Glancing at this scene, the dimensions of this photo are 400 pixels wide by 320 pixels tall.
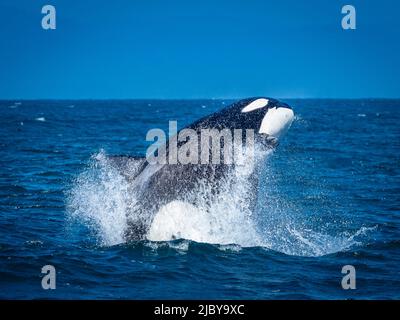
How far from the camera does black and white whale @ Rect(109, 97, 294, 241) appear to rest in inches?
472

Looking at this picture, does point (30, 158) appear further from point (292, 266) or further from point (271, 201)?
point (292, 266)

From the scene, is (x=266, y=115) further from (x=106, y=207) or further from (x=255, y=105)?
(x=106, y=207)

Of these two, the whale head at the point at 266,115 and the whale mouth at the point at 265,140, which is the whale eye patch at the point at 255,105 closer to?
the whale head at the point at 266,115

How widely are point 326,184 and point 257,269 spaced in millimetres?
11409

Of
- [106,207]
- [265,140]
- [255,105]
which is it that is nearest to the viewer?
[265,140]

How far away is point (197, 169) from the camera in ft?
39.8

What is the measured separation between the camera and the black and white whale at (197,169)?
11977mm

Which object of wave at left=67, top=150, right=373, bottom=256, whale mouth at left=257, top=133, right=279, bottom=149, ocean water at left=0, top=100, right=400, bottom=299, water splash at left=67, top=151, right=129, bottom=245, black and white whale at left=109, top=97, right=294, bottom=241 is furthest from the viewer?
water splash at left=67, top=151, right=129, bottom=245

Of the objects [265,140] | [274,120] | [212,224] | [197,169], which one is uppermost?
[274,120]

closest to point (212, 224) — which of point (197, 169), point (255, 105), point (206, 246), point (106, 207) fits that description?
point (206, 246)

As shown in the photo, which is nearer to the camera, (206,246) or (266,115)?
(206,246)

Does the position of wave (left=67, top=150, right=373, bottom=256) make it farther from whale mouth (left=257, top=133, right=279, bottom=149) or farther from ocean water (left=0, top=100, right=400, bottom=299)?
whale mouth (left=257, top=133, right=279, bottom=149)

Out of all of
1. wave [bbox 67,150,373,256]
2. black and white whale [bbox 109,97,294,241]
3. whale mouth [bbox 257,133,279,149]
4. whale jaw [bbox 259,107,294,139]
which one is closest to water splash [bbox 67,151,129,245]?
wave [bbox 67,150,373,256]
